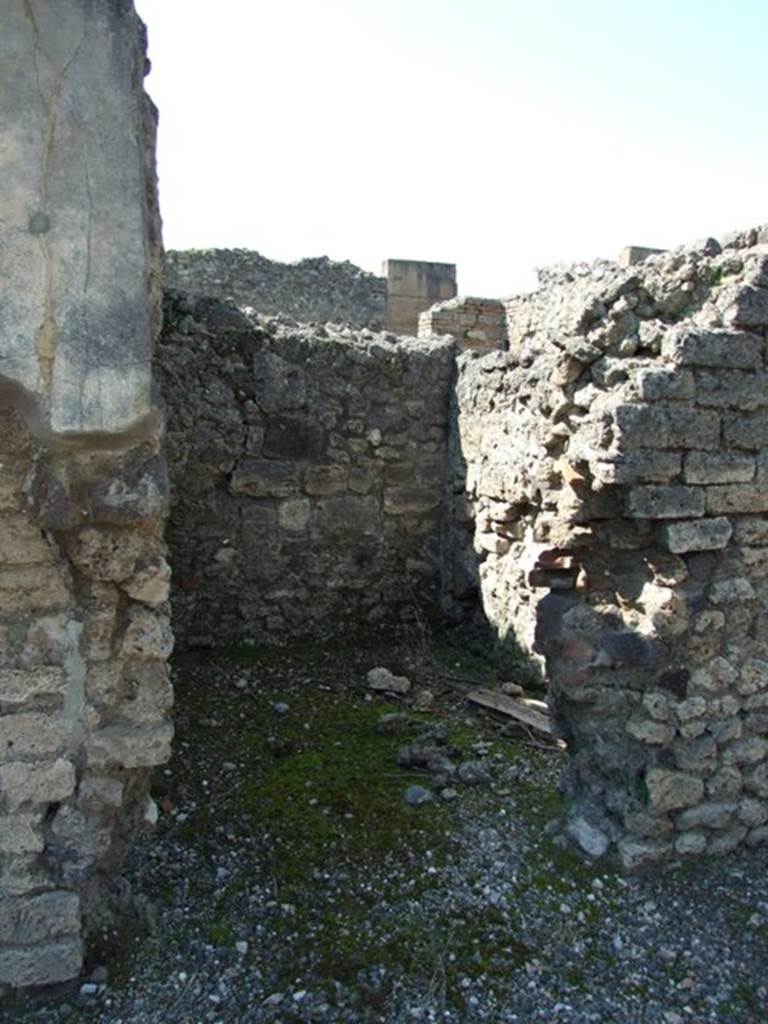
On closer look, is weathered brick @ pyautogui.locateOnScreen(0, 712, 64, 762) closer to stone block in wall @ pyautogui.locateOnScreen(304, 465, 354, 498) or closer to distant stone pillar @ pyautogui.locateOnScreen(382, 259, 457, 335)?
stone block in wall @ pyautogui.locateOnScreen(304, 465, 354, 498)

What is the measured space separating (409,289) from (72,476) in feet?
31.9

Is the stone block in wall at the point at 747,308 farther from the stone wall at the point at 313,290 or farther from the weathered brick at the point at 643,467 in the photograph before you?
the stone wall at the point at 313,290

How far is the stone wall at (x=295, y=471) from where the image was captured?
552cm

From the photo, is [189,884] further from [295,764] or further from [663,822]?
[663,822]

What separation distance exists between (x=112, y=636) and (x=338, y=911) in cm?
131

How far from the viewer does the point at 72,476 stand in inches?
98.8

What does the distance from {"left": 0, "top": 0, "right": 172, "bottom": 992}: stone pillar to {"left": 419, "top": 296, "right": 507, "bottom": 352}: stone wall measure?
6178 mm

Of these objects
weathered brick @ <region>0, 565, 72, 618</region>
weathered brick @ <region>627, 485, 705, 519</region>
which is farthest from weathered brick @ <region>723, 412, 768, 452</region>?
weathered brick @ <region>0, 565, 72, 618</region>

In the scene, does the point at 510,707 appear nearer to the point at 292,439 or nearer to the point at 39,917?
the point at 292,439

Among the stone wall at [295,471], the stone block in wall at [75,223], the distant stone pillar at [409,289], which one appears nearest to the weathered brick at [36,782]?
the stone block in wall at [75,223]

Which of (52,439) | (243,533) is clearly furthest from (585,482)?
(243,533)

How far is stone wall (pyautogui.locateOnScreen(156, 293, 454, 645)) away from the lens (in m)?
5.52

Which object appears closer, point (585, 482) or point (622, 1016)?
point (622, 1016)

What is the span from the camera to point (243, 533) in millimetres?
5750
